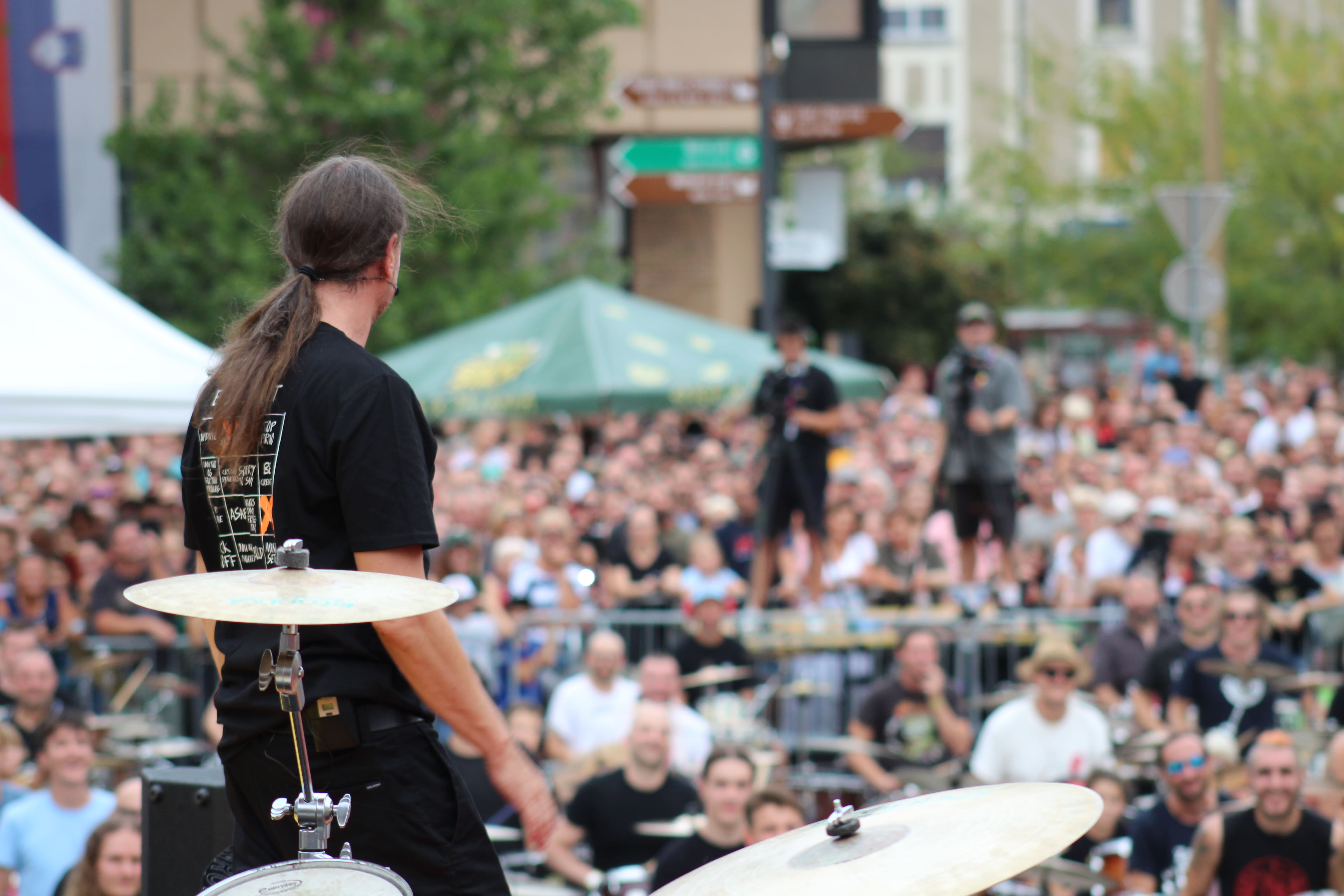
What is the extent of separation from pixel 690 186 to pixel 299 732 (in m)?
12.1

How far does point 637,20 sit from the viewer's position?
20531 millimetres

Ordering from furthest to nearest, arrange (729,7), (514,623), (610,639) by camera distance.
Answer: (729,7) → (514,623) → (610,639)

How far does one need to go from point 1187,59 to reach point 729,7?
9.98m

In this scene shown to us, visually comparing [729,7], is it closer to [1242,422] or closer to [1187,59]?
[1187,59]

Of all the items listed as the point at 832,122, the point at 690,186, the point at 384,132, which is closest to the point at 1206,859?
the point at 832,122

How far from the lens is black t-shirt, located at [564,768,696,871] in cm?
786

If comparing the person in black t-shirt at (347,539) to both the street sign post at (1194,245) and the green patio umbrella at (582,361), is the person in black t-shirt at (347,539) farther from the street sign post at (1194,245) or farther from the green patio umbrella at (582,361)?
the street sign post at (1194,245)

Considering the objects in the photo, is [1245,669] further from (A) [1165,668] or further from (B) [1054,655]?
(B) [1054,655]

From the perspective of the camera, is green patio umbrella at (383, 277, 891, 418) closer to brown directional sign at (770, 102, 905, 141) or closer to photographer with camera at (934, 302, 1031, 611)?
brown directional sign at (770, 102, 905, 141)

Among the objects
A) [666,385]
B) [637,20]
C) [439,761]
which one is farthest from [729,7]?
[439,761]

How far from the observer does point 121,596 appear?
33.5 feet

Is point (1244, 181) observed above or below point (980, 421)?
above

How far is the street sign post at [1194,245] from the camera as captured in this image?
14875 millimetres

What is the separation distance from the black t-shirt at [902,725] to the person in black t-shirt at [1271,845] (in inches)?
91.9
